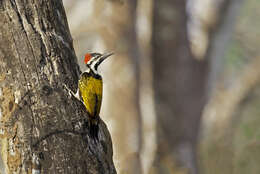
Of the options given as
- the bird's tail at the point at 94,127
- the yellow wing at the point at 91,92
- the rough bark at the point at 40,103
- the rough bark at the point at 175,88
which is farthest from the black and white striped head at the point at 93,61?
the rough bark at the point at 175,88

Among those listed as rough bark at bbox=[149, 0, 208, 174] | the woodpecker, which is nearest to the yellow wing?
the woodpecker

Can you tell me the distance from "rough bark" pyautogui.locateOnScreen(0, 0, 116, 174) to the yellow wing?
8cm

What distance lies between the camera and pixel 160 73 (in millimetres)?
8453

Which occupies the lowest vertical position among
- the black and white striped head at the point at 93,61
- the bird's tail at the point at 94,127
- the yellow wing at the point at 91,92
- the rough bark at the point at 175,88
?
the bird's tail at the point at 94,127

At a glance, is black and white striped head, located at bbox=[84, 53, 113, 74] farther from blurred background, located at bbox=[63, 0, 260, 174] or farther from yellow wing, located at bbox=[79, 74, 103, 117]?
blurred background, located at bbox=[63, 0, 260, 174]

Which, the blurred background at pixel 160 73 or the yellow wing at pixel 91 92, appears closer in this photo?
the yellow wing at pixel 91 92

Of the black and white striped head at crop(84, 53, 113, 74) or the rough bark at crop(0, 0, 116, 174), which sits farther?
the black and white striped head at crop(84, 53, 113, 74)

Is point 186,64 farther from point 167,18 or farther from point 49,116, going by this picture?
point 49,116

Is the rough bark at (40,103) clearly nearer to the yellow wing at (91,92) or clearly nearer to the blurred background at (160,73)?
the yellow wing at (91,92)

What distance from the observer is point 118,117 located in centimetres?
788

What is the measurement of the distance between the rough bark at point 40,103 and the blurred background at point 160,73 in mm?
3885

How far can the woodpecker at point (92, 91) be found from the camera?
324cm

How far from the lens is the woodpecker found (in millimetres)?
3236

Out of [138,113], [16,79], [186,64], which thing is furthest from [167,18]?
[16,79]
